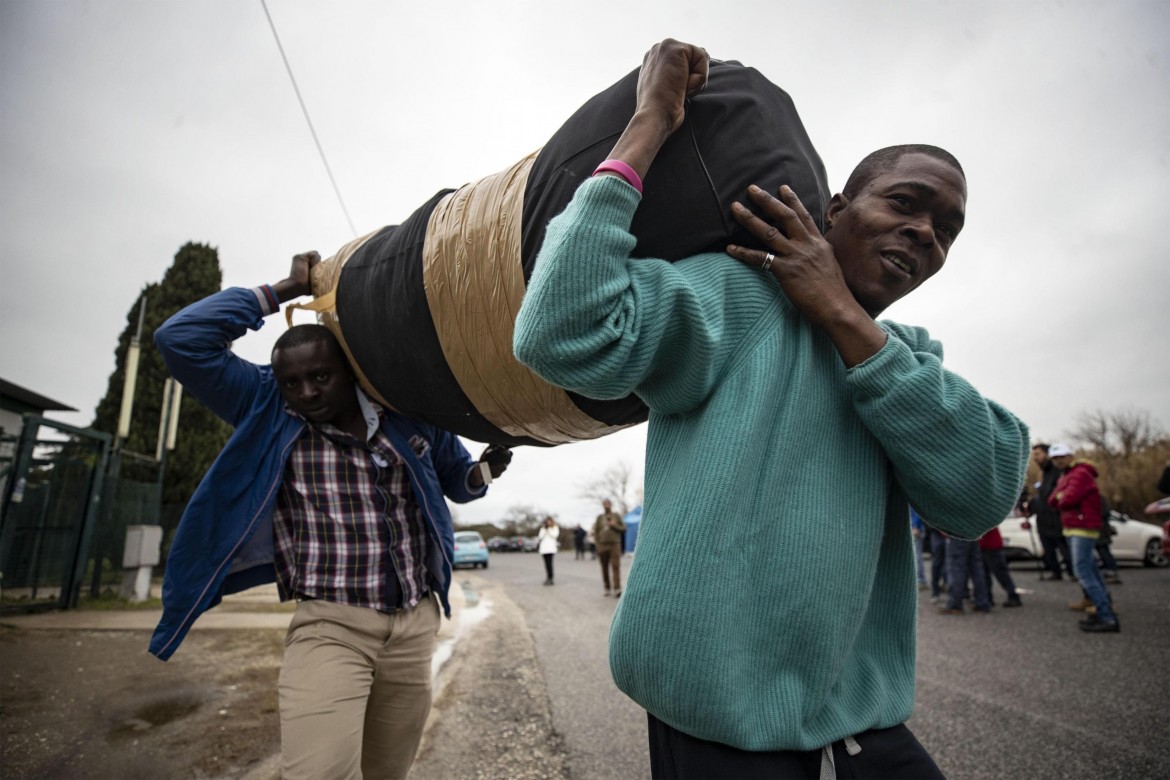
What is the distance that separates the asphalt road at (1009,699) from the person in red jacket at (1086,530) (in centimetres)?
24

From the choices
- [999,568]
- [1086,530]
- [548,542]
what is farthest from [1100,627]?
[548,542]

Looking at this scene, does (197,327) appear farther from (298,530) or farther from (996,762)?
(996,762)

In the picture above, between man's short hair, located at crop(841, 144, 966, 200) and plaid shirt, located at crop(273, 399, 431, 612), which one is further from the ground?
man's short hair, located at crop(841, 144, 966, 200)

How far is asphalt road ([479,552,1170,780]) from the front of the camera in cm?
332

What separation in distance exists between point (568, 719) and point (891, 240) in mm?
3835

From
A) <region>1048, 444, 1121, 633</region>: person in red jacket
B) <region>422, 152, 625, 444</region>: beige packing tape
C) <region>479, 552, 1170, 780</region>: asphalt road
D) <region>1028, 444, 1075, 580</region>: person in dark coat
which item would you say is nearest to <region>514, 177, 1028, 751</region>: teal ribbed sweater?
<region>479, 552, 1170, 780</region>: asphalt road

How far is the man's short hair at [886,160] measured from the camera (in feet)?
4.32

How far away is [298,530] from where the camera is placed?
247 cm

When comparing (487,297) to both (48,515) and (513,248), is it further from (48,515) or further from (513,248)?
(48,515)

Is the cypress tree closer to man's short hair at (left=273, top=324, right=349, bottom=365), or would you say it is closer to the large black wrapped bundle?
man's short hair at (left=273, top=324, right=349, bottom=365)

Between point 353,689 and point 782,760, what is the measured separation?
1586mm

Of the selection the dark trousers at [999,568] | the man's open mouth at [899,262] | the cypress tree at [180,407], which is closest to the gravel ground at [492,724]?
the man's open mouth at [899,262]

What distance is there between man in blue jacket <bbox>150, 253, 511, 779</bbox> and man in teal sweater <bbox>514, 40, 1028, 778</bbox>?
1446mm

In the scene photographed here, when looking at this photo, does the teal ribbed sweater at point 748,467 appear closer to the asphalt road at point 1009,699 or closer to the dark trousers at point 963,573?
the asphalt road at point 1009,699
